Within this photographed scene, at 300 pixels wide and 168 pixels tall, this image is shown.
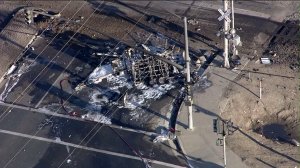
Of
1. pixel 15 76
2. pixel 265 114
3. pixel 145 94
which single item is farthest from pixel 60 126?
pixel 265 114

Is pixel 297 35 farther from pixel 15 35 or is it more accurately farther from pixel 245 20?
pixel 15 35

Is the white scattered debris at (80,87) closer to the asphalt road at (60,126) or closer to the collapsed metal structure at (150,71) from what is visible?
the asphalt road at (60,126)

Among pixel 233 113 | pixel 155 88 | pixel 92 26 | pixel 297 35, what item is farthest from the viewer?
pixel 92 26

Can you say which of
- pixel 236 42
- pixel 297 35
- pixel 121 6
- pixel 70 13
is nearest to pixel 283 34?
pixel 297 35

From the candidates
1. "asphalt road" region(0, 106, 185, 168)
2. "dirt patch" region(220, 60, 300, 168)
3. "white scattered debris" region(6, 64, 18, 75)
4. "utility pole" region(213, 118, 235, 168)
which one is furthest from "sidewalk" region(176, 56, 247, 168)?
"white scattered debris" region(6, 64, 18, 75)

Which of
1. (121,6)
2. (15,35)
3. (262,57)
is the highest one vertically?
(121,6)

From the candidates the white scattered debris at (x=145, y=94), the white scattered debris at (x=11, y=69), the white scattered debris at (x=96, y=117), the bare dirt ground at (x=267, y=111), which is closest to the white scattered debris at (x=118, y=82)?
the white scattered debris at (x=145, y=94)
